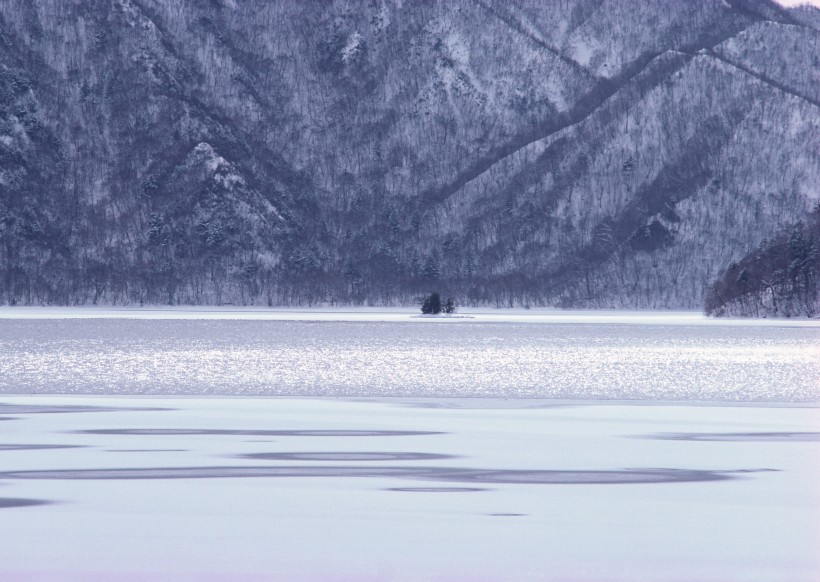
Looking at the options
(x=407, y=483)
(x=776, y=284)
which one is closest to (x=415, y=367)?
(x=407, y=483)

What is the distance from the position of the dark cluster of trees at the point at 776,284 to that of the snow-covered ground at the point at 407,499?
160749 millimetres

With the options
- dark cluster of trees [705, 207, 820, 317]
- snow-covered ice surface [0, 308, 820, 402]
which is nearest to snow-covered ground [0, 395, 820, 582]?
snow-covered ice surface [0, 308, 820, 402]

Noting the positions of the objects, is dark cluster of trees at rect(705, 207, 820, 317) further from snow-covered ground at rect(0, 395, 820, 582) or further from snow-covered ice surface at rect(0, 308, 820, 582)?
snow-covered ground at rect(0, 395, 820, 582)

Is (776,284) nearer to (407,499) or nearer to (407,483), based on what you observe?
(407,483)

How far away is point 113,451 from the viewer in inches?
947

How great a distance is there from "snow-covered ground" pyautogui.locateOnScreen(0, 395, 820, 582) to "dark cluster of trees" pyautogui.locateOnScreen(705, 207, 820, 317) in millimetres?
160749

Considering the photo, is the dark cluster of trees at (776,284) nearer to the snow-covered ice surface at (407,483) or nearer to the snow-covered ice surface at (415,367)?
the snow-covered ice surface at (415,367)

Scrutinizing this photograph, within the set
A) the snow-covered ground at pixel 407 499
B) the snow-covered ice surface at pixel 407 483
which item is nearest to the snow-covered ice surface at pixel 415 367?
the snow-covered ice surface at pixel 407 483

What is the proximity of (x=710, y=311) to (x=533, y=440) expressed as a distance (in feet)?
577

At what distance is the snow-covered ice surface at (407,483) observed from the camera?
49.2 ft

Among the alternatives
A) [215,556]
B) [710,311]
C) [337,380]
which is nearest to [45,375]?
[337,380]

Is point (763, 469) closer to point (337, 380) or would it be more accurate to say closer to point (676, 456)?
point (676, 456)

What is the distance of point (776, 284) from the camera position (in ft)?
616

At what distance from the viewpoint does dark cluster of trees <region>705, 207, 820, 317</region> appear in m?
186
